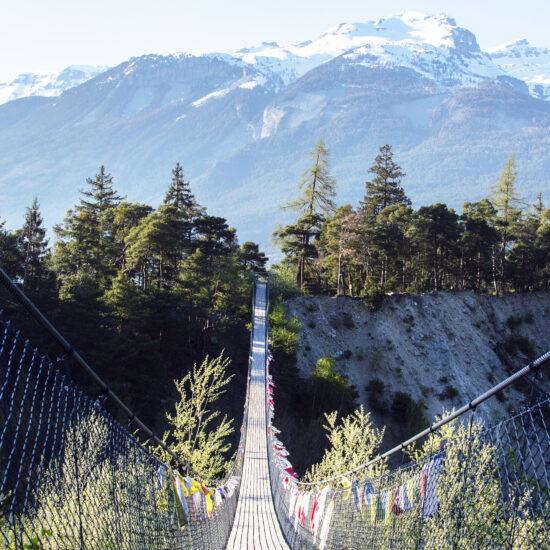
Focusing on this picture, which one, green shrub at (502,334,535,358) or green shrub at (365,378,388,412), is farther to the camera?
green shrub at (502,334,535,358)

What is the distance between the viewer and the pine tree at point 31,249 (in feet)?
79.8

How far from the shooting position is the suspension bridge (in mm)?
3504

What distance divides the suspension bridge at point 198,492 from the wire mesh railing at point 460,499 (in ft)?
0.06

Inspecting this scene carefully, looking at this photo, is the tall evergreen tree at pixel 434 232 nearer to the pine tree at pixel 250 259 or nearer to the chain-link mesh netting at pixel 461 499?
the pine tree at pixel 250 259

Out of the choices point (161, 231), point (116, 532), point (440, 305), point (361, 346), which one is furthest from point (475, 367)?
point (116, 532)

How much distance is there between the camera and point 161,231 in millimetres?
26266

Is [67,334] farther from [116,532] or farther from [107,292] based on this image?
[116,532]

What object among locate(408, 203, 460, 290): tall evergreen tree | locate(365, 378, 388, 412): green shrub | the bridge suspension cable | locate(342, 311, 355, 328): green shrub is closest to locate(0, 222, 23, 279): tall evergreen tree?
locate(342, 311, 355, 328): green shrub

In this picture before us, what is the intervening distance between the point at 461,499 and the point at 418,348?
29.3m

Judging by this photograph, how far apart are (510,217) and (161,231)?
1120 inches

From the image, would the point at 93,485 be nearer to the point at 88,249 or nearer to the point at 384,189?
the point at 88,249

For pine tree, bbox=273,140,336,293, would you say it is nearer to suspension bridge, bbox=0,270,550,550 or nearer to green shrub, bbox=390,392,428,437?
green shrub, bbox=390,392,428,437

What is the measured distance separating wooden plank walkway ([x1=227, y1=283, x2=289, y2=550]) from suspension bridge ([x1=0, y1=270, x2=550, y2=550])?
4.16ft

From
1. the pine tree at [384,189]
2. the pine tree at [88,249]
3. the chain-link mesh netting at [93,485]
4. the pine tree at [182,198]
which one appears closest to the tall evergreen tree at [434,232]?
the pine tree at [384,189]
